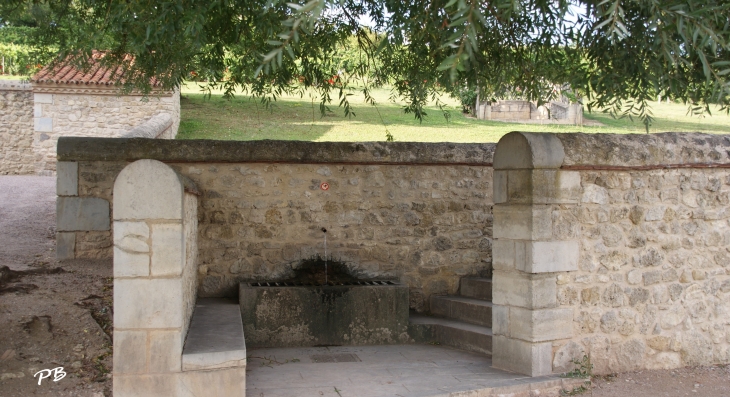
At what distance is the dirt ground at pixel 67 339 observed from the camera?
435cm

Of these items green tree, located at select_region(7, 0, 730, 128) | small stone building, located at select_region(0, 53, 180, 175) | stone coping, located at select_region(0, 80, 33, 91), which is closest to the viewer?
green tree, located at select_region(7, 0, 730, 128)

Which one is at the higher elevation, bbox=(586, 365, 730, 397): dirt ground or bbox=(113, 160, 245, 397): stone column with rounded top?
bbox=(113, 160, 245, 397): stone column with rounded top

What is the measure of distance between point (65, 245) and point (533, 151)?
193 inches

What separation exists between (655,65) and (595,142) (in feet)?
3.57

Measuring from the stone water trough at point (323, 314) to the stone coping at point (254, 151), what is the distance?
1.36 m

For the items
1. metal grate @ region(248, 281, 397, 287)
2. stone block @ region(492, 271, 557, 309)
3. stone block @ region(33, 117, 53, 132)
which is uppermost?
stone block @ region(33, 117, 53, 132)

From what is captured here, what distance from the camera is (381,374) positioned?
17.5 feet

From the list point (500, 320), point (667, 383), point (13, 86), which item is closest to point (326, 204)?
point (500, 320)

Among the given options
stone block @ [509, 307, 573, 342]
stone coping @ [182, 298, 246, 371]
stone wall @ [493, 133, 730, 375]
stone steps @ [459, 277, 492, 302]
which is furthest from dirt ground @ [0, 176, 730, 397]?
stone steps @ [459, 277, 492, 302]

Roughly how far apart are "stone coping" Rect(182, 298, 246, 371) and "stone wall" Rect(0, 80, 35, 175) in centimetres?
1400

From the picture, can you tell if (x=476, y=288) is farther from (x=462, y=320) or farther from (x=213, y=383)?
(x=213, y=383)

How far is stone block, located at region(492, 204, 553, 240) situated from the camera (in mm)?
5051

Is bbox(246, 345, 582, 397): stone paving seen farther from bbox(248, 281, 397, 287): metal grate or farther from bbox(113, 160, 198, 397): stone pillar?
bbox(113, 160, 198, 397): stone pillar

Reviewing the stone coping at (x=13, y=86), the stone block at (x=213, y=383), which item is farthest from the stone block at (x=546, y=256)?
the stone coping at (x=13, y=86)
